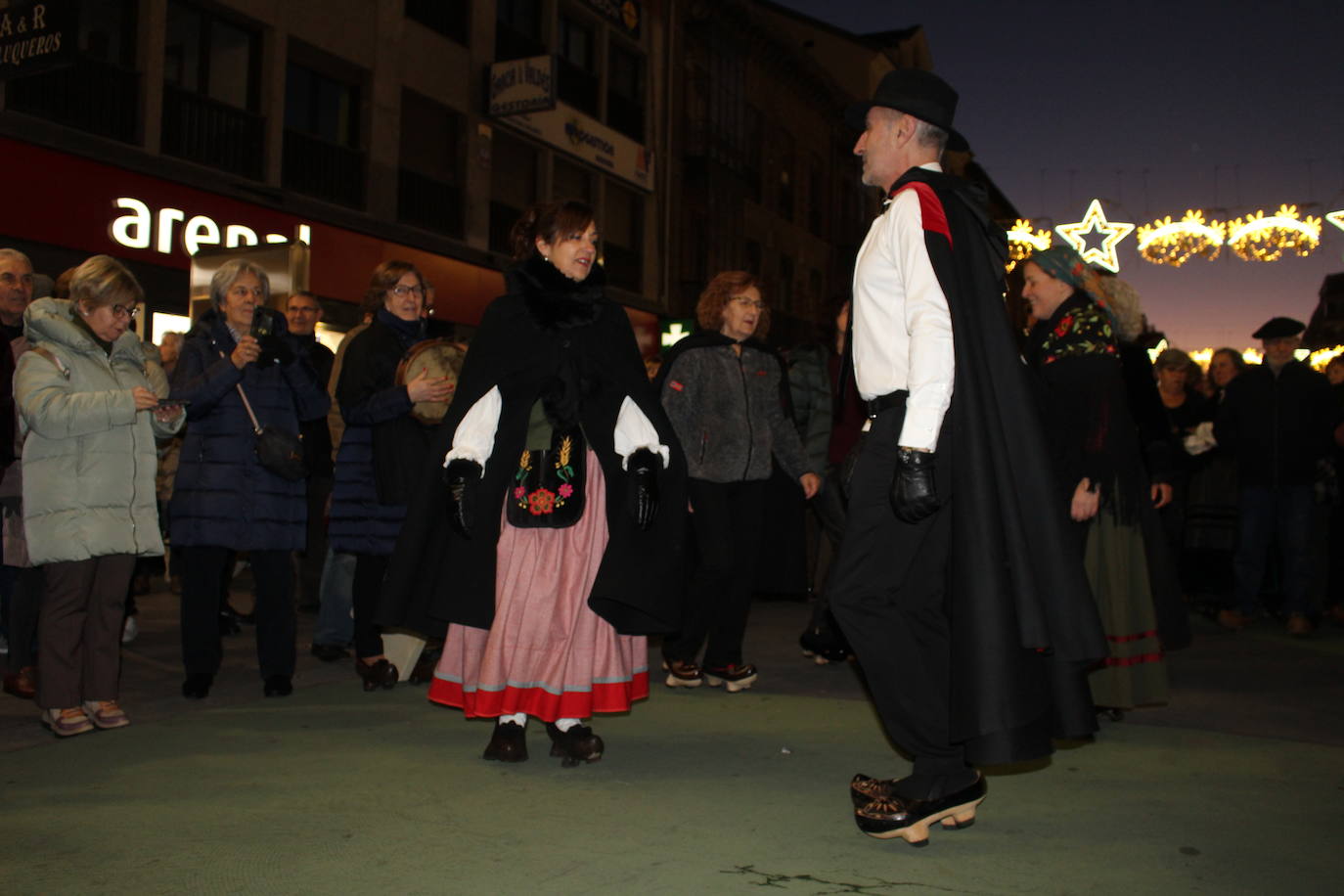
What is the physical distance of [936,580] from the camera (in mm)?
3713

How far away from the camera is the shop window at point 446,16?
68.4 feet

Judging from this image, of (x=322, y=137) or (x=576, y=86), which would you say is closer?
(x=322, y=137)

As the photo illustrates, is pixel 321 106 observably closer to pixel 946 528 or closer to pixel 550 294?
pixel 550 294

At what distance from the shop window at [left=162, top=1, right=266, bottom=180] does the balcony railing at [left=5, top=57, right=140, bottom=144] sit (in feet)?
2.17

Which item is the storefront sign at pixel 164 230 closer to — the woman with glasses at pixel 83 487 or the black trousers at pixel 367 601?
the black trousers at pixel 367 601

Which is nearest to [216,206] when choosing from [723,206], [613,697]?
[613,697]

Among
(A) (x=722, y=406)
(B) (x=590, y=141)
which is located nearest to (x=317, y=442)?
(A) (x=722, y=406)

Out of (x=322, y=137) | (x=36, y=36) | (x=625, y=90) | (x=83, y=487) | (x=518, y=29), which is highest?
(x=625, y=90)

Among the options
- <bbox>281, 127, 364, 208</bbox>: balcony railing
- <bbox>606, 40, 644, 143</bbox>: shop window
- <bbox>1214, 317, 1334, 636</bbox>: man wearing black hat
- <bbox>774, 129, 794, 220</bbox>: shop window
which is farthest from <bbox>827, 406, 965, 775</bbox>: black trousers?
<bbox>774, 129, 794, 220</bbox>: shop window

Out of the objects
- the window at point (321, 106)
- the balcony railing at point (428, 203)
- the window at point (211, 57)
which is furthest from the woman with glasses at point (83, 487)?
the balcony railing at point (428, 203)

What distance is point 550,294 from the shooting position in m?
4.89

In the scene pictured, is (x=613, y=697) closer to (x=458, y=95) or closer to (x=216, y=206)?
(x=216, y=206)

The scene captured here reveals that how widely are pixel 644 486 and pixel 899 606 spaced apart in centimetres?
141

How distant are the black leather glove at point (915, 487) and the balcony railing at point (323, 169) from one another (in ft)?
54.3
